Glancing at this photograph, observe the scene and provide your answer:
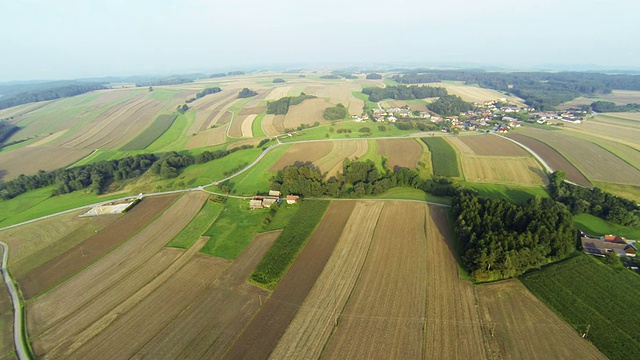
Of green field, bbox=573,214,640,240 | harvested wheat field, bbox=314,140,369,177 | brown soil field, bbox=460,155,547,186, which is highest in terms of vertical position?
harvested wheat field, bbox=314,140,369,177

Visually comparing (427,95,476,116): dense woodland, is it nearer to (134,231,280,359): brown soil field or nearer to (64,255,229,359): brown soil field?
(134,231,280,359): brown soil field

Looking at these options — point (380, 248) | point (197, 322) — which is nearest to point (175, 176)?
point (197, 322)

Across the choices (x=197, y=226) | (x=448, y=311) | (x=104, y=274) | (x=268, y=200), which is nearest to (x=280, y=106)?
(x=268, y=200)

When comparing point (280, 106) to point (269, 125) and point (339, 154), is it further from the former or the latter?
point (339, 154)

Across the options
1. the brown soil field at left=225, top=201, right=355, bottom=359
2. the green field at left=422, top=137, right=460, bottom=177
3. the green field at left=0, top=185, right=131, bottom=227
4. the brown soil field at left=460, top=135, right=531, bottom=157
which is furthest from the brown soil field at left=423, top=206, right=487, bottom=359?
the green field at left=0, top=185, right=131, bottom=227

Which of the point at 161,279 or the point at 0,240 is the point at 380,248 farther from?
the point at 0,240

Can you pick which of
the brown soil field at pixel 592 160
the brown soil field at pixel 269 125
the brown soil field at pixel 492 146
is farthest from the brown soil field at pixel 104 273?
the brown soil field at pixel 592 160

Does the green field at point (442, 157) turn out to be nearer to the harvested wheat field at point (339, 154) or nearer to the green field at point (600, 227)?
the harvested wheat field at point (339, 154)
